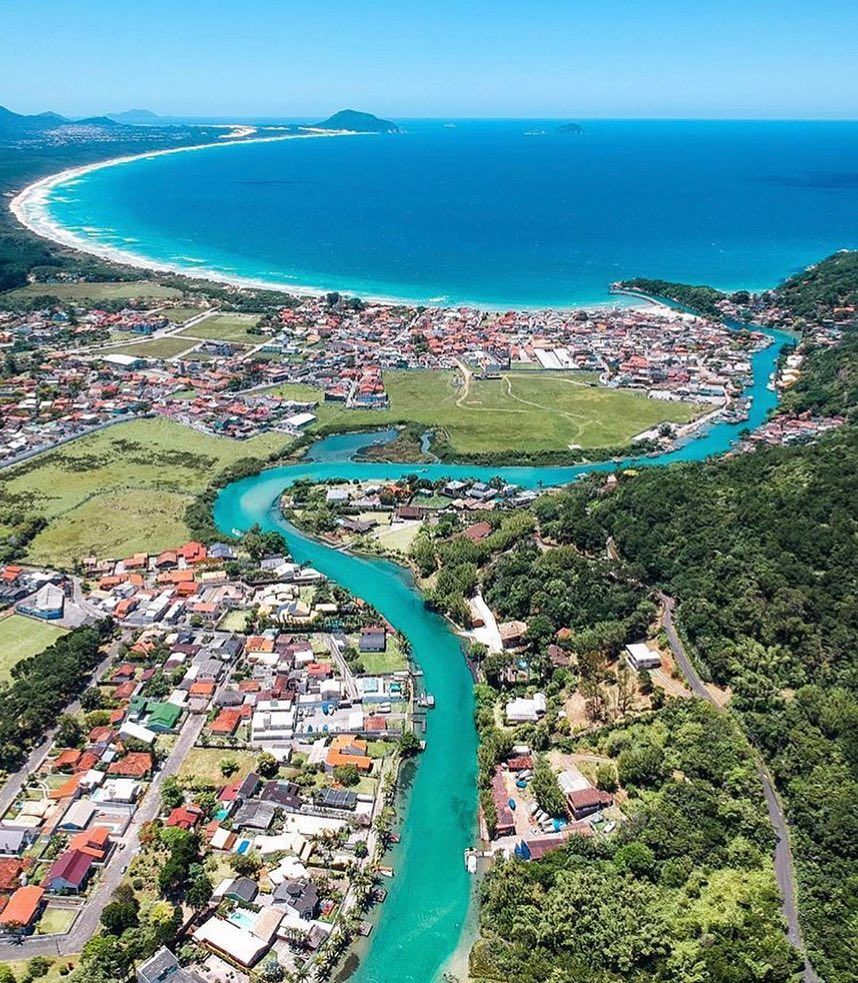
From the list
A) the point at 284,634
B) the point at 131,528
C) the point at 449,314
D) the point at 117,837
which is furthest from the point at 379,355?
the point at 117,837

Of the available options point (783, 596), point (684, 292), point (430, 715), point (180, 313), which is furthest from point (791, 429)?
point (180, 313)

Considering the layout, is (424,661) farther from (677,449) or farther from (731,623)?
(677,449)

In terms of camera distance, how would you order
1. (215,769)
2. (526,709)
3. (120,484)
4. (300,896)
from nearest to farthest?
(300,896) < (215,769) < (526,709) < (120,484)

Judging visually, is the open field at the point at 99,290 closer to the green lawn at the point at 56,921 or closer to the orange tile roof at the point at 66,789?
the orange tile roof at the point at 66,789

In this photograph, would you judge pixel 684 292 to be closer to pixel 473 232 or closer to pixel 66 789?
pixel 473 232

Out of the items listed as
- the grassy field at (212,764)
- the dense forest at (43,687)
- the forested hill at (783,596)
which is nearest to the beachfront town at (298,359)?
the forested hill at (783,596)
